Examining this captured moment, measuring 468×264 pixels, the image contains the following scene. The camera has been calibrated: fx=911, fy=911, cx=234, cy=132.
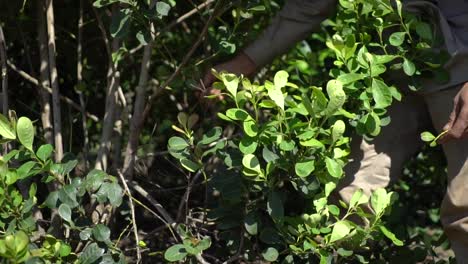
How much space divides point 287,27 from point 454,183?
83 centimetres

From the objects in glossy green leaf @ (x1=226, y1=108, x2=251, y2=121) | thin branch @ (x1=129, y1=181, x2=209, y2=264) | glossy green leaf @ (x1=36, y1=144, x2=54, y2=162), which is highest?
glossy green leaf @ (x1=226, y1=108, x2=251, y2=121)

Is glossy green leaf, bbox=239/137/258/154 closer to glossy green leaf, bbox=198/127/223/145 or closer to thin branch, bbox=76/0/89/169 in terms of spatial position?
glossy green leaf, bbox=198/127/223/145

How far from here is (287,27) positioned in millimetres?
3371

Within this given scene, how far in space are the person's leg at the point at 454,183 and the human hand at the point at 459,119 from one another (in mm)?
139

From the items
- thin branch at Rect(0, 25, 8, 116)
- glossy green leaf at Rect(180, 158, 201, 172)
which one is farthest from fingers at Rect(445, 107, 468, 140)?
thin branch at Rect(0, 25, 8, 116)

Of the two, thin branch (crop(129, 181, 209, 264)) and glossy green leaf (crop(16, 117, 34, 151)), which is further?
thin branch (crop(129, 181, 209, 264))

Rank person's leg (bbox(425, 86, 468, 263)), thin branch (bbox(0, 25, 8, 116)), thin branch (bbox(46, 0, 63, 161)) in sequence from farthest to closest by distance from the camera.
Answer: thin branch (bbox(46, 0, 63, 161)), thin branch (bbox(0, 25, 8, 116)), person's leg (bbox(425, 86, 468, 263))

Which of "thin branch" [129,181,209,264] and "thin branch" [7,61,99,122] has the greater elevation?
"thin branch" [7,61,99,122]

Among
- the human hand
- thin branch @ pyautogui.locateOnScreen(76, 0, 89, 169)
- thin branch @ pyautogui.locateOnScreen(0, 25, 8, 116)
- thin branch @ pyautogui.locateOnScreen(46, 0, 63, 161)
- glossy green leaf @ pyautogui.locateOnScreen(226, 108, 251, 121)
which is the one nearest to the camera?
glossy green leaf @ pyautogui.locateOnScreen(226, 108, 251, 121)

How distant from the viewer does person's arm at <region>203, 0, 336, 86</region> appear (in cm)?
335

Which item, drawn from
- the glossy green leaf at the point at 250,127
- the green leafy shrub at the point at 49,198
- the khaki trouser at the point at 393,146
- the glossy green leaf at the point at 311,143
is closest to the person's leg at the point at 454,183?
the khaki trouser at the point at 393,146

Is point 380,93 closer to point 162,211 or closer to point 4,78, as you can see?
point 162,211

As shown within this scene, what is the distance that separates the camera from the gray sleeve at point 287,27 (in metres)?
3.34

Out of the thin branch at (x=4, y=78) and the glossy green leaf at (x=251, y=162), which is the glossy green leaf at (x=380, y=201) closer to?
the glossy green leaf at (x=251, y=162)
